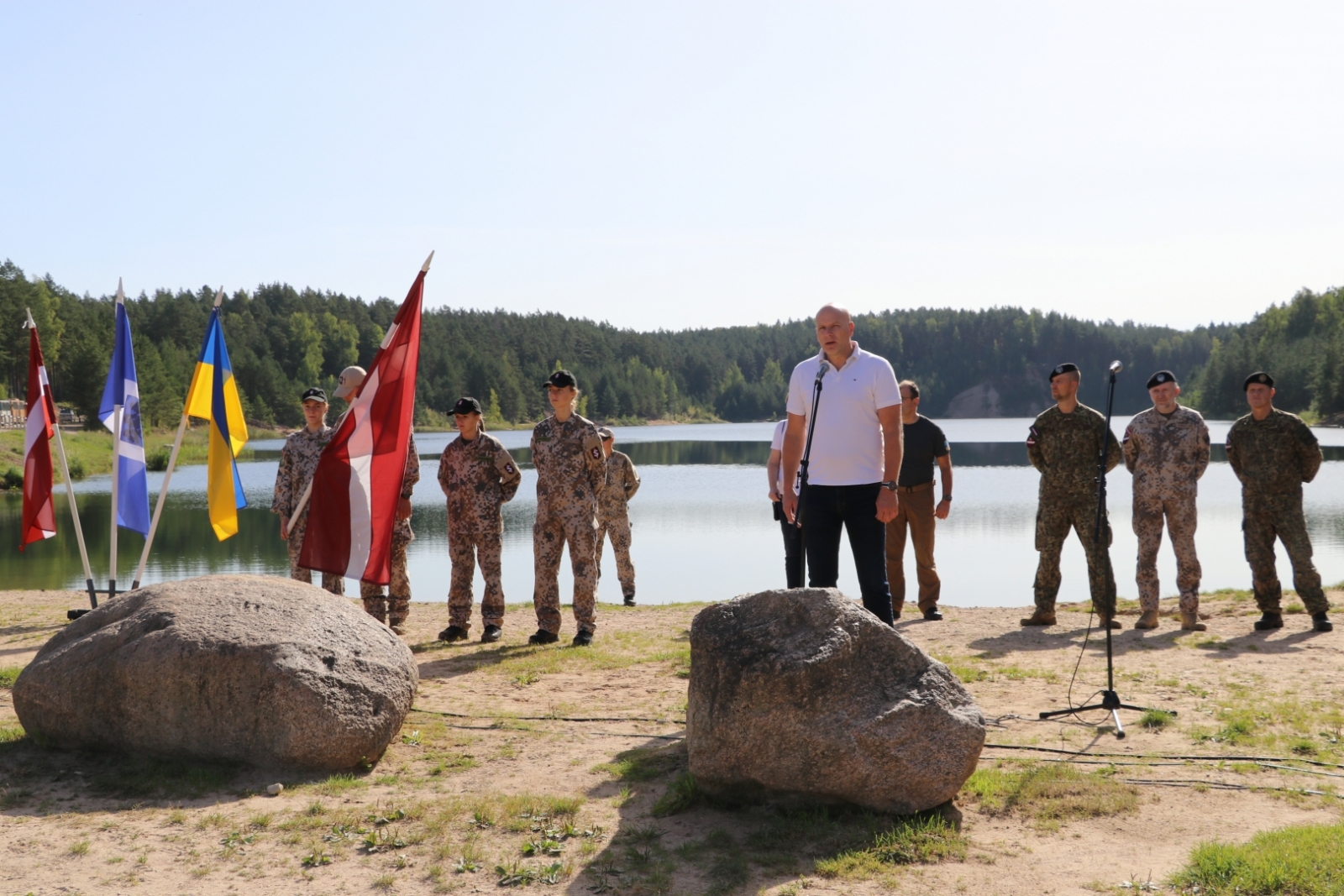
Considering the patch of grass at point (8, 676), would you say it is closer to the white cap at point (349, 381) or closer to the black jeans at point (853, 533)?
the white cap at point (349, 381)

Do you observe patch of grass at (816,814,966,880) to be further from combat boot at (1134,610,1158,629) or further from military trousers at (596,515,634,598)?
military trousers at (596,515,634,598)

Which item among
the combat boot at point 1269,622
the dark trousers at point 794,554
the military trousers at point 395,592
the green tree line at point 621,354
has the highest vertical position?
the green tree line at point 621,354

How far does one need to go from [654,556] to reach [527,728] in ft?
45.7

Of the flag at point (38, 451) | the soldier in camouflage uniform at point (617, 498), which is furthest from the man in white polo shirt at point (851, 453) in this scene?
the flag at point (38, 451)

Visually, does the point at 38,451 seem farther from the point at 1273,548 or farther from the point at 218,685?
the point at 1273,548

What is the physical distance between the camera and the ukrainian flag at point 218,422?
9375 mm

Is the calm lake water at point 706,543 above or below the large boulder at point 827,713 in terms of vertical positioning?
below

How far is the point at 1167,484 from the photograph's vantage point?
891 cm

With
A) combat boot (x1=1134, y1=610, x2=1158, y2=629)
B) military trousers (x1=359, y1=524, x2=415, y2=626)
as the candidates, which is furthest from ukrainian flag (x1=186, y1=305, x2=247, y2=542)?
combat boot (x1=1134, y1=610, x2=1158, y2=629)

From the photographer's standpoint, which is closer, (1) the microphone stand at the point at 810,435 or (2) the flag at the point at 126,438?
(1) the microphone stand at the point at 810,435

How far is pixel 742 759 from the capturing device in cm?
452

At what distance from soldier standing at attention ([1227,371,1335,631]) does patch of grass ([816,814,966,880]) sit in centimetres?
591

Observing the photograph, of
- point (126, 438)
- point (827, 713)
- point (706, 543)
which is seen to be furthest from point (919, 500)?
point (706, 543)

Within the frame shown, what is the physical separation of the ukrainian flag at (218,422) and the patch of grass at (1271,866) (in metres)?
8.06
